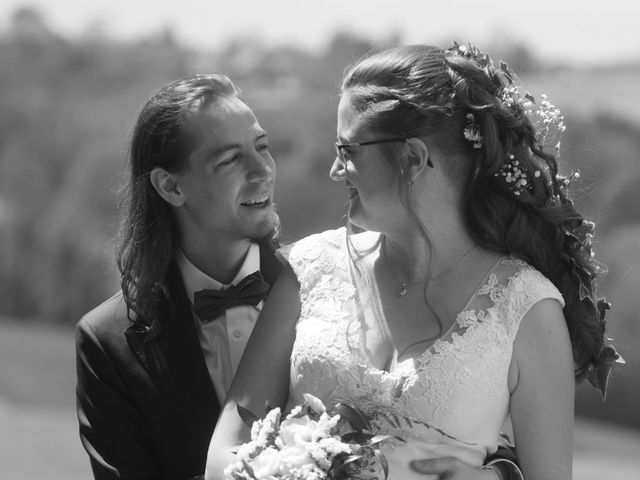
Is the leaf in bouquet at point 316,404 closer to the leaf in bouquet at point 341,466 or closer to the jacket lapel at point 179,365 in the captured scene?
the leaf in bouquet at point 341,466

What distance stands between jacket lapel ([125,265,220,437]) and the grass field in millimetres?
7479

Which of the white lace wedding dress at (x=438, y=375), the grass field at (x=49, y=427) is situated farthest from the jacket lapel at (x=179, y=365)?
the grass field at (x=49, y=427)

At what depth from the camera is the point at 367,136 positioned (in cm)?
337

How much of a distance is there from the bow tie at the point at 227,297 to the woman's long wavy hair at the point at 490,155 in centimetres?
85

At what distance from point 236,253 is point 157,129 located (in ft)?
1.81

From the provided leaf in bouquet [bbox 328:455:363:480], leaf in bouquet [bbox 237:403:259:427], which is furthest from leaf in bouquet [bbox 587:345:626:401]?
leaf in bouquet [bbox 237:403:259:427]

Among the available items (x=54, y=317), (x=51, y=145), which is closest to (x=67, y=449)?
(x=54, y=317)

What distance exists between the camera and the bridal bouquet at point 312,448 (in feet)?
9.95

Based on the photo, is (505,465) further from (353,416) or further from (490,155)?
(490,155)

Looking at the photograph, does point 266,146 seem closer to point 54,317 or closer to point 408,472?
point 408,472

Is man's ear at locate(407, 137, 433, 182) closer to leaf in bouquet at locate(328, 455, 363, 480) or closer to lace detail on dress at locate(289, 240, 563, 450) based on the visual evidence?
lace detail on dress at locate(289, 240, 563, 450)

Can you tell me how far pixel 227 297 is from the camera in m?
4.04

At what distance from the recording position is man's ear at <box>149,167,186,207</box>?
4.15 meters

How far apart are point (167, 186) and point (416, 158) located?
3.91ft
